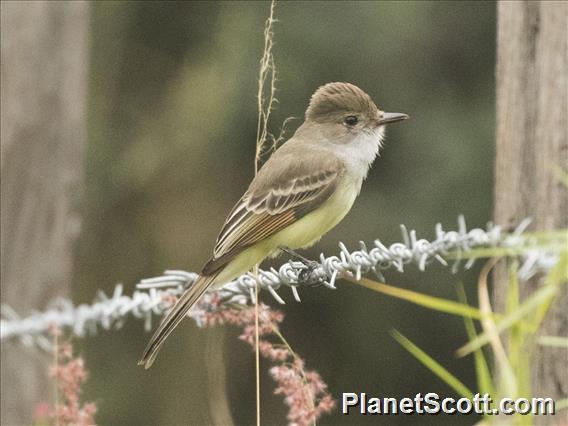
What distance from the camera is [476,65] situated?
28.3 ft

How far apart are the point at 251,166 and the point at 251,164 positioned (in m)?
0.02

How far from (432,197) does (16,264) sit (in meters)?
4.37

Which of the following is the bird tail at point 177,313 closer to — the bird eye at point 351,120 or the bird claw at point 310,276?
the bird claw at point 310,276

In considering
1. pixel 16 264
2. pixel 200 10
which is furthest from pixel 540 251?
pixel 200 10

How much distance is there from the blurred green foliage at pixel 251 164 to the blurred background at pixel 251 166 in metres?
0.01

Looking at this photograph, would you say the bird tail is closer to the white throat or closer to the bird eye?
the white throat

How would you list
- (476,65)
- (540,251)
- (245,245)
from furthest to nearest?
(476,65) → (245,245) → (540,251)

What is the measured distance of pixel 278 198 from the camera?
5164 millimetres

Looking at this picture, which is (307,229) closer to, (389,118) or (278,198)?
(278,198)

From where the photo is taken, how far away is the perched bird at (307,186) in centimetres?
494

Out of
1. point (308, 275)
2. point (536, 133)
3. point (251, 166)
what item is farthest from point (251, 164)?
point (536, 133)

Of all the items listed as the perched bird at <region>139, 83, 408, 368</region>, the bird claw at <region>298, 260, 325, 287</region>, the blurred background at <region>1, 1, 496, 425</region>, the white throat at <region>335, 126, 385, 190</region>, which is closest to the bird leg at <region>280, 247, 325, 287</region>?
the bird claw at <region>298, 260, 325, 287</region>

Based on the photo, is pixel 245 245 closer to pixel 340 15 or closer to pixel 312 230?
pixel 312 230

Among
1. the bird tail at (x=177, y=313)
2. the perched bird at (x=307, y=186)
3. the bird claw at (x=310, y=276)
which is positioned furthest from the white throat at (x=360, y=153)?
the bird tail at (x=177, y=313)
